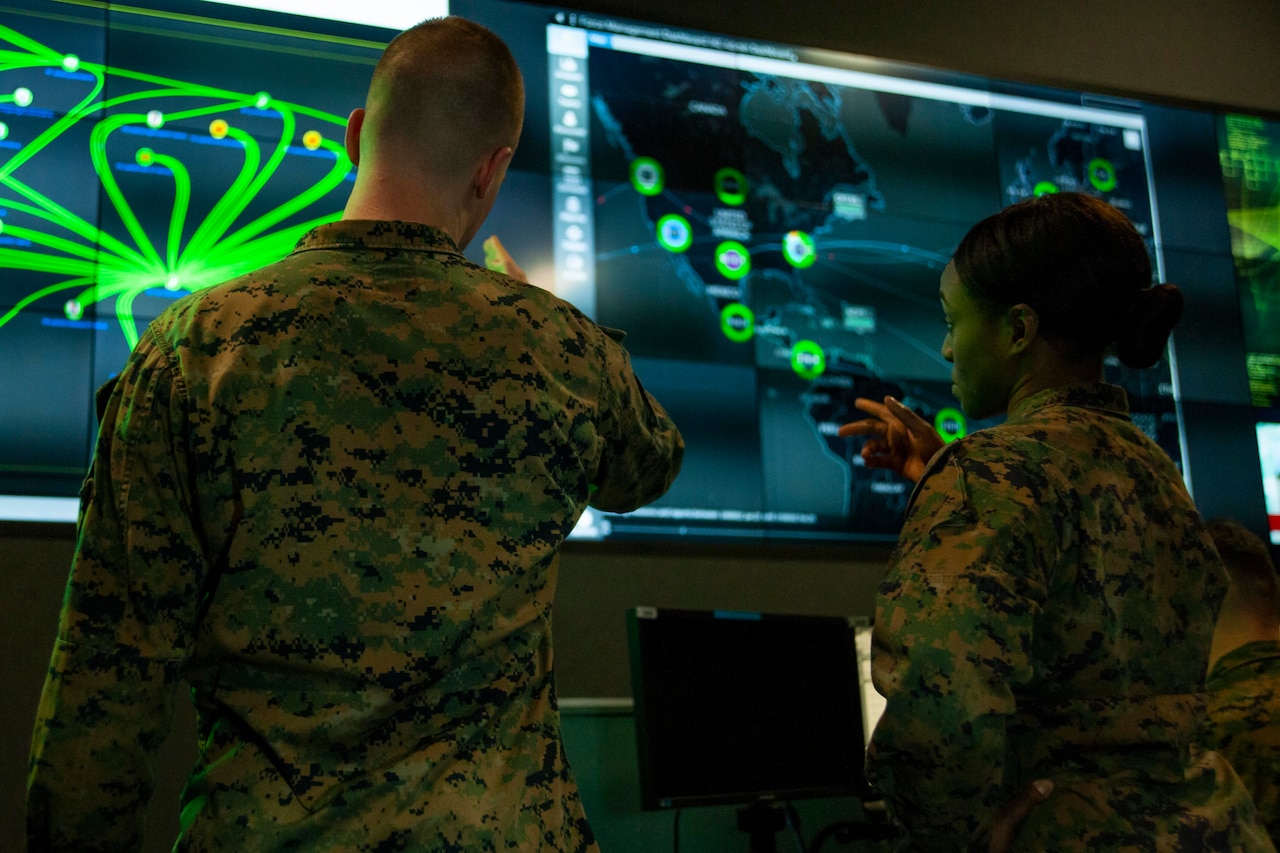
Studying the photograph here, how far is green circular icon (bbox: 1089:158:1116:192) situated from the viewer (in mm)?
3375

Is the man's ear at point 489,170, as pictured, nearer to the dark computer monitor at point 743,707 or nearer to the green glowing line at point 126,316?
the dark computer monitor at point 743,707

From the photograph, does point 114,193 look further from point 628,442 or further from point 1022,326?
point 1022,326

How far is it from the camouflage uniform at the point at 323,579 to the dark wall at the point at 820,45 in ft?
4.29

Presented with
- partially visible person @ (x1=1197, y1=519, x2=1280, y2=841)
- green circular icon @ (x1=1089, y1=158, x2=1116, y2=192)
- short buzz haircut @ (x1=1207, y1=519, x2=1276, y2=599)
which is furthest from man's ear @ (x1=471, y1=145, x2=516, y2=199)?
green circular icon @ (x1=1089, y1=158, x2=1116, y2=192)

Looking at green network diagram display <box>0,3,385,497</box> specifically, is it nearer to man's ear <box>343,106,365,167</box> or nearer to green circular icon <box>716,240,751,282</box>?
green circular icon <box>716,240,751,282</box>

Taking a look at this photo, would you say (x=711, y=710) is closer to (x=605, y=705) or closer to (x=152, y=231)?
(x=605, y=705)

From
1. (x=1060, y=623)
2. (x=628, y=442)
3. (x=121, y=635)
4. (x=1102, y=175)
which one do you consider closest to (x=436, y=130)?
(x=628, y=442)

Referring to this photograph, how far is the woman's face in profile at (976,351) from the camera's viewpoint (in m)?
1.42

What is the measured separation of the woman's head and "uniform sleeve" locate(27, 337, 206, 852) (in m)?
0.91

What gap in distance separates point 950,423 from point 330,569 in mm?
2258

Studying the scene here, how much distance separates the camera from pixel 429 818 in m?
1.04

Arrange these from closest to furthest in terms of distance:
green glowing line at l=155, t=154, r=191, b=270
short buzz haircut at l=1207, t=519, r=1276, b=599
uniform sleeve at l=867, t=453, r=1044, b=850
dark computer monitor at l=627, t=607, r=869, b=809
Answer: uniform sleeve at l=867, t=453, r=1044, b=850
dark computer monitor at l=627, t=607, r=869, b=809
short buzz haircut at l=1207, t=519, r=1276, b=599
green glowing line at l=155, t=154, r=191, b=270

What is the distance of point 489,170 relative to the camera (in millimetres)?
1340

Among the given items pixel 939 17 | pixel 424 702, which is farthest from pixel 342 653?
pixel 939 17
